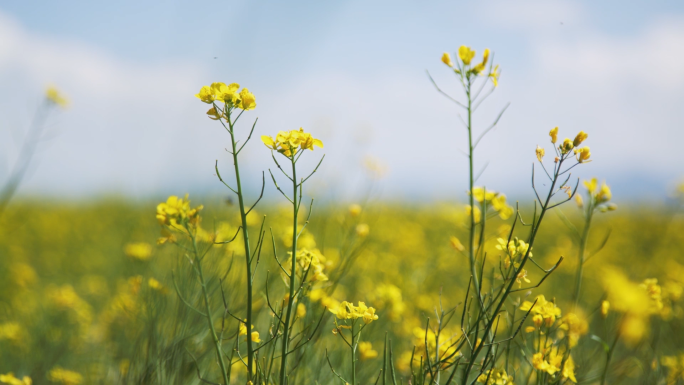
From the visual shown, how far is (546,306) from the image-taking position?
56.1 inches

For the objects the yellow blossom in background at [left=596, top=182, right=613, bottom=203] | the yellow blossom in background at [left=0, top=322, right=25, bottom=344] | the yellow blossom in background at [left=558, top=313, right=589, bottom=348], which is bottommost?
the yellow blossom in background at [left=0, top=322, right=25, bottom=344]

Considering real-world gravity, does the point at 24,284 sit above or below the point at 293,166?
below

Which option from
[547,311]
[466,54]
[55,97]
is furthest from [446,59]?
[55,97]

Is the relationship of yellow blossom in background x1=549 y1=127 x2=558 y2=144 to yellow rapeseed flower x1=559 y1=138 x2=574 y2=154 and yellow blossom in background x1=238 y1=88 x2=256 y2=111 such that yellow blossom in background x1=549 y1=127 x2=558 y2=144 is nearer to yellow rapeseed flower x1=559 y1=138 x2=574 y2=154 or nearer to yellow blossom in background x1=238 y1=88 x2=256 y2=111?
yellow rapeseed flower x1=559 y1=138 x2=574 y2=154

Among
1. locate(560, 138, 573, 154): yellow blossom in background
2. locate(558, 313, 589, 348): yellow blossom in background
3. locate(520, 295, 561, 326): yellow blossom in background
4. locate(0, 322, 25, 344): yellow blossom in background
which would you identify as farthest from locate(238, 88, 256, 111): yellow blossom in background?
locate(0, 322, 25, 344): yellow blossom in background

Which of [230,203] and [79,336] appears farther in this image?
[79,336]

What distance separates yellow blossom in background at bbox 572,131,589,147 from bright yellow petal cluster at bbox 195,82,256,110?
103 cm

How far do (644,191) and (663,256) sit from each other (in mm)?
5190

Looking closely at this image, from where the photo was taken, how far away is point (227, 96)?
1156 millimetres

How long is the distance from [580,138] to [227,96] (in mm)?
1114

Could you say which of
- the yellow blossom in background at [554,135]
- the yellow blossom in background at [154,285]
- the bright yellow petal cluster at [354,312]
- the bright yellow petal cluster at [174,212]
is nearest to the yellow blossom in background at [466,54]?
the yellow blossom in background at [554,135]

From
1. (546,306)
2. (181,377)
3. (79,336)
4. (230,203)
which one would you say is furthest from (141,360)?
(546,306)

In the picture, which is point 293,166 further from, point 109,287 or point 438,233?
point 438,233

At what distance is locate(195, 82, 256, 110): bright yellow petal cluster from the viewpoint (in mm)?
1151
